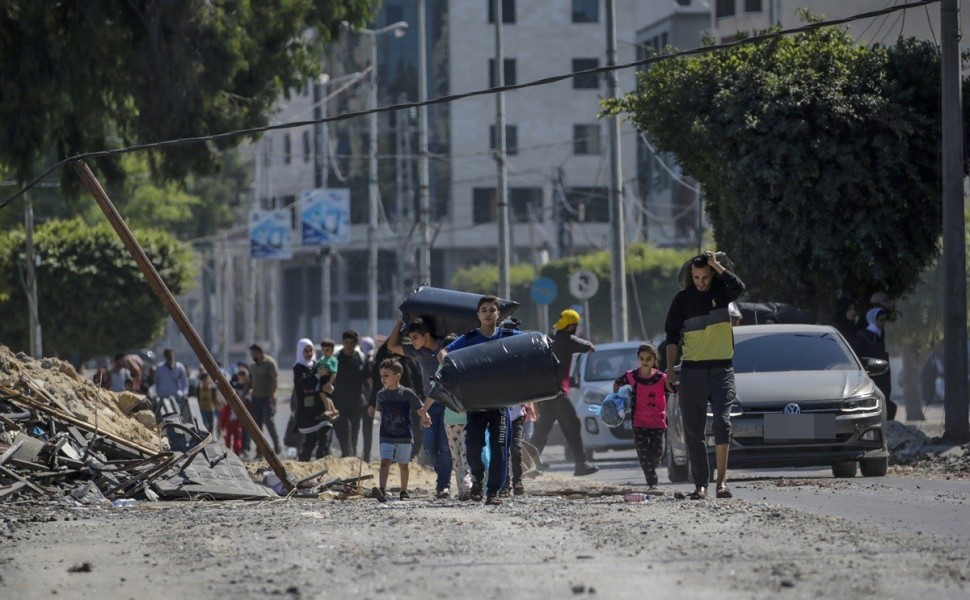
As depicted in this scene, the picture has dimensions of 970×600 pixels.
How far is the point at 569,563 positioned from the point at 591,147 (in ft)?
246

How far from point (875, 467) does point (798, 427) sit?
3.26ft

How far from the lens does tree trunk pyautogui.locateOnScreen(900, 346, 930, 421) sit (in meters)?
33.5

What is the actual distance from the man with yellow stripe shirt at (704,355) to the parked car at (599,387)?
378 inches

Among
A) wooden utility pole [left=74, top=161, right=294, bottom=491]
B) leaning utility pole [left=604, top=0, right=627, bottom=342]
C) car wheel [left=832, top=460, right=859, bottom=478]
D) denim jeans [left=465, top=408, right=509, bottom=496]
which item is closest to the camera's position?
denim jeans [left=465, top=408, right=509, bottom=496]

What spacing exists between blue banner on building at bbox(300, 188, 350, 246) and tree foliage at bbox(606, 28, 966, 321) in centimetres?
3585

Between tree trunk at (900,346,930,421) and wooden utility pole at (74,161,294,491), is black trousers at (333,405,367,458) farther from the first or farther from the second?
tree trunk at (900,346,930,421)

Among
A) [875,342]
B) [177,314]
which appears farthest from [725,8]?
[177,314]

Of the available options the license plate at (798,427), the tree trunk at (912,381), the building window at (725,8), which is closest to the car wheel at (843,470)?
the license plate at (798,427)

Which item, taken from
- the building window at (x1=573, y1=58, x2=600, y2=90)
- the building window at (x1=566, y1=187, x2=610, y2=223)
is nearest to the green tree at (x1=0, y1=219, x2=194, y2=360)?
the building window at (x1=566, y1=187, x2=610, y2=223)

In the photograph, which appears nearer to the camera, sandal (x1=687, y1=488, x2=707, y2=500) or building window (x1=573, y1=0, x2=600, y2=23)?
sandal (x1=687, y1=488, x2=707, y2=500)

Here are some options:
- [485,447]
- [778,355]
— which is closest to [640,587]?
[485,447]

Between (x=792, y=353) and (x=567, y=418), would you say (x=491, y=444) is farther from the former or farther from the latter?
(x=567, y=418)

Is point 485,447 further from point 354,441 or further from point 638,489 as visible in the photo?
point 354,441

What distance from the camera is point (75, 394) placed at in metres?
17.9
